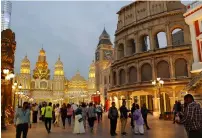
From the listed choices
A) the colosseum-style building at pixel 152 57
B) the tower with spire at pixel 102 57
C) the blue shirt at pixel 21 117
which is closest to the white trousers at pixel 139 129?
the blue shirt at pixel 21 117

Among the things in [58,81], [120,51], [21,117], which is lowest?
[21,117]

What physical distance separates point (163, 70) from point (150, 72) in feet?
6.03

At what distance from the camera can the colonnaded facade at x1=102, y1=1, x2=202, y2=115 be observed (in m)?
27.6

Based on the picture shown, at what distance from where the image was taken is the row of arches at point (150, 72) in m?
27.7

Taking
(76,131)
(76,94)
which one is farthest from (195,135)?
(76,94)

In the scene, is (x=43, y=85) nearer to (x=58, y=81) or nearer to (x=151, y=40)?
(x=58, y=81)

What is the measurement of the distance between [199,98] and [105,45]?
50.3m

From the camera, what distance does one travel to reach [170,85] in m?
27.2

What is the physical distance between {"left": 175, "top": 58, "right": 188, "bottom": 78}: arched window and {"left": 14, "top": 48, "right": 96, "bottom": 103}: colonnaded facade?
52.9m

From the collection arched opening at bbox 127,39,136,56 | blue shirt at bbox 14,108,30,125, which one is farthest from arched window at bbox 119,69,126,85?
blue shirt at bbox 14,108,30,125

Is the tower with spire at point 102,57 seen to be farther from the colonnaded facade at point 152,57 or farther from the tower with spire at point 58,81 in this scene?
the colonnaded facade at point 152,57

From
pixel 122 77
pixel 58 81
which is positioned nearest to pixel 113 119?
pixel 122 77

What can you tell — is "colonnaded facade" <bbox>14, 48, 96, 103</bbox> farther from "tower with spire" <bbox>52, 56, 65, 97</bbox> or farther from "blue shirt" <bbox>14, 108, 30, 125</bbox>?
"blue shirt" <bbox>14, 108, 30, 125</bbox>

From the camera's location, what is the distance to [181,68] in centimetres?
2775
